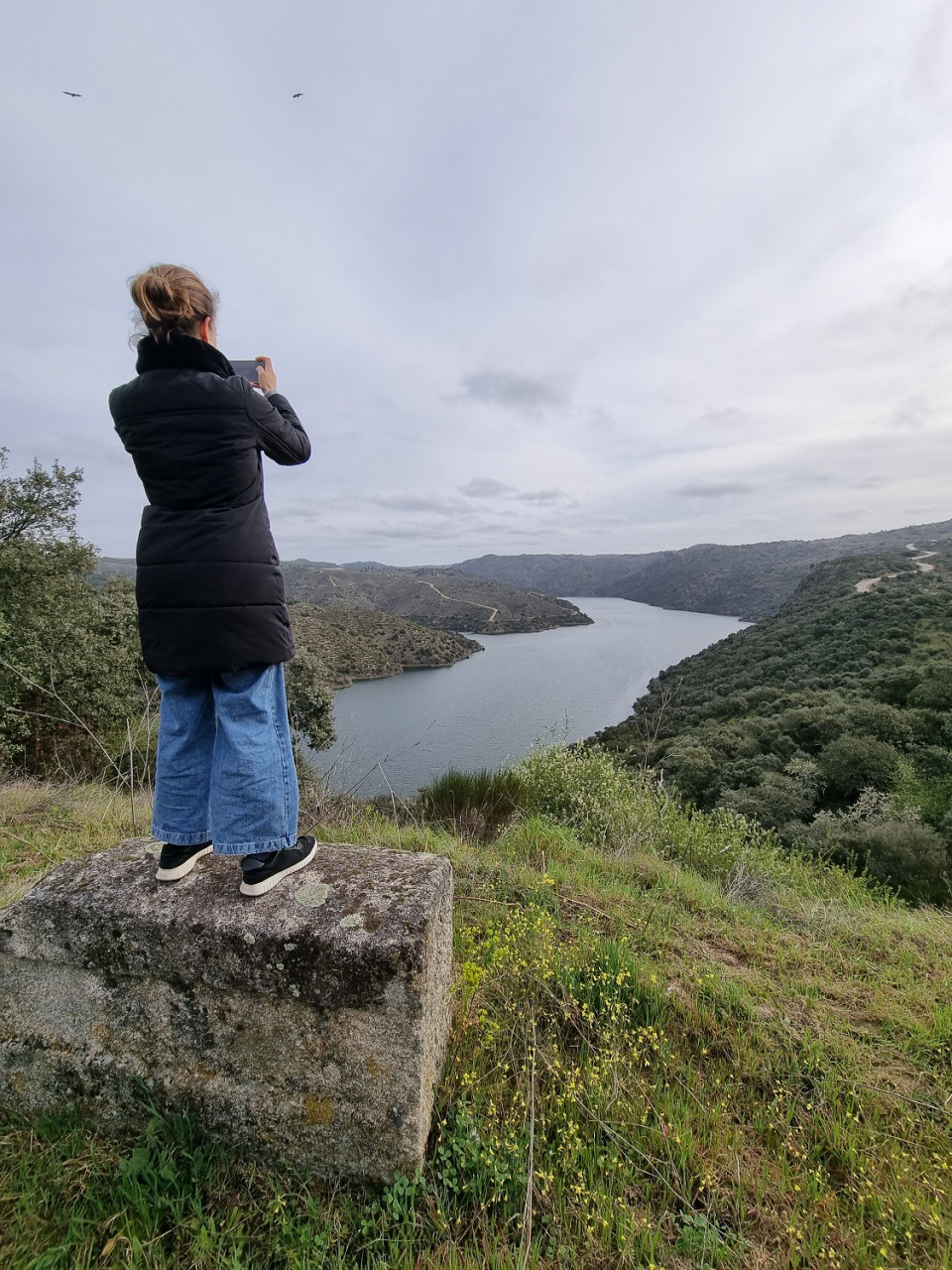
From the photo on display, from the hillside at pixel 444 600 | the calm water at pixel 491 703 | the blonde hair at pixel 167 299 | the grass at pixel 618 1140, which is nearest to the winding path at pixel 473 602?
the hillside at pixel 444 600

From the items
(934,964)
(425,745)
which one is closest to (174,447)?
(934,964)

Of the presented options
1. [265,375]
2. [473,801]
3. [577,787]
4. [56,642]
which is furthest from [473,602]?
[265,375]

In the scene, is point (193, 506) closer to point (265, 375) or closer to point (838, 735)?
point (265, 375)

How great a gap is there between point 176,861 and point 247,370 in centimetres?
168

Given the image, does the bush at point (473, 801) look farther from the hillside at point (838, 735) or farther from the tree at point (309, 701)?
the tree at point (309, 701)

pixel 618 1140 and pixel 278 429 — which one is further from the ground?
pixel 278 429

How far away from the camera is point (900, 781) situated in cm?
1515

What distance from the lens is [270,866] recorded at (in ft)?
5.17

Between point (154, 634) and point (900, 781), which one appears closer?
point (154, 634)

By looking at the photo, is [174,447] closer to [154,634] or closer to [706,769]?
[154,634]

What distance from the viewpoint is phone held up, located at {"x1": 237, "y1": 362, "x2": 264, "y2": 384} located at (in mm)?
1757

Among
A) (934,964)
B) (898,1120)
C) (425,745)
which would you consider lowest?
(425,745)

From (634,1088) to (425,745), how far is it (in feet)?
79.7

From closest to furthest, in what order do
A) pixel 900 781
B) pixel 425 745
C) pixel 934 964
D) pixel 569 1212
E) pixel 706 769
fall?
pixel 569 1212, pixel 934 964, pixel 900 781, pixel 706 769, pixel 425 745
